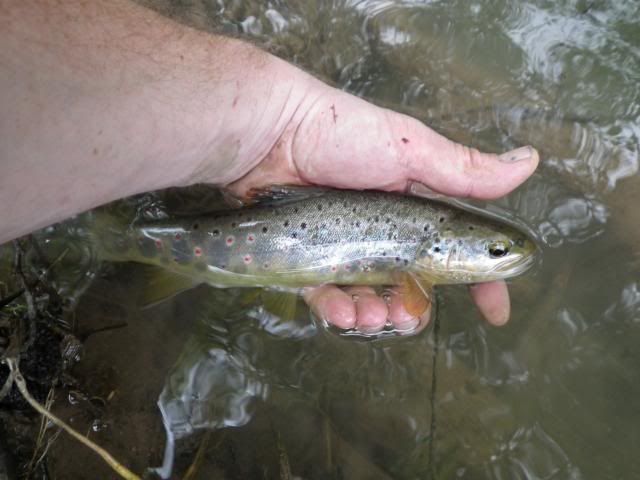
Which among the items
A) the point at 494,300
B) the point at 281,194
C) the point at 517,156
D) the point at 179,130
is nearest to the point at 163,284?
the point at 281,194

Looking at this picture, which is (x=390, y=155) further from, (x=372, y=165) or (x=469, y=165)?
(x=469, y=165)

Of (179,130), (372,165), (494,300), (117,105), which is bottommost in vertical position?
(494,300)

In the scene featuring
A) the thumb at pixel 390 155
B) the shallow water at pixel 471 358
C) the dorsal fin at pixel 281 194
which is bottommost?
the shallow water at pixel 471 358

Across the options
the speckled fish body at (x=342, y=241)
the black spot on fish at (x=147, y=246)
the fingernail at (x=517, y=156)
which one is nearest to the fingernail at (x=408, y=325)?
the speckled fish body at (x=342, y=241)

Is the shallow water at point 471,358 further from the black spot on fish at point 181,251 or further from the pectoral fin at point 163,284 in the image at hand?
the black spot on fish at point 181,251

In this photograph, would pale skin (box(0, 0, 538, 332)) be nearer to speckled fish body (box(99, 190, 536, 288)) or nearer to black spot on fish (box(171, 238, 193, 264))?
speckled fish body (box(99, 190, 536, 288))

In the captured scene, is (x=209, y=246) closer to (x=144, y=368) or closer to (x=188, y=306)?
(x=188, y=306)

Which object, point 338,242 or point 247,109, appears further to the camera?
point 338,242

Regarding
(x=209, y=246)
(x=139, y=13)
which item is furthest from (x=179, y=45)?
(x=209, y=246)
